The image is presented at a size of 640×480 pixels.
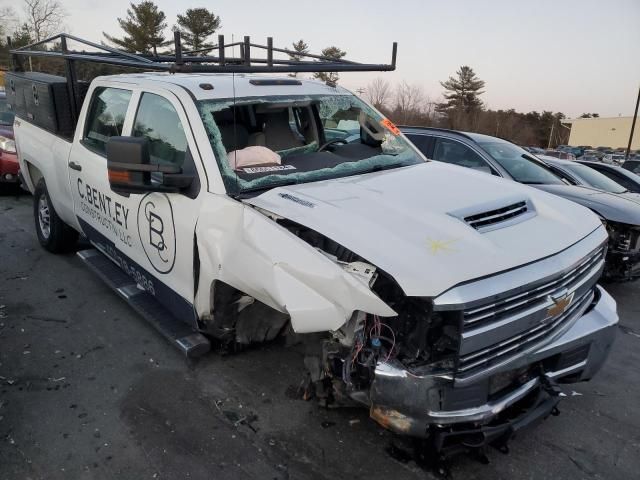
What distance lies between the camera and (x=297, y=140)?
399 cm

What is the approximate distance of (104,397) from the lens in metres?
3.17

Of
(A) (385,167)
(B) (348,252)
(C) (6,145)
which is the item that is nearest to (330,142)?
(A) (385,167)

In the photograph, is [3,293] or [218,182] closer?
[218,182]

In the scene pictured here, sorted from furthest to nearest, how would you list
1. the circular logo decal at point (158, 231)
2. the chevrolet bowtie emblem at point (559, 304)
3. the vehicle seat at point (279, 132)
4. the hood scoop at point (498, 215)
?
the vehicle seat at point (279, 132) → the circular logo decal at point (158, 231) → the hood scoop at point (498, 215) → the chevrolet bowtie emblem at point (559, 304)

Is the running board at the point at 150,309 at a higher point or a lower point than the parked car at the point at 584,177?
lower

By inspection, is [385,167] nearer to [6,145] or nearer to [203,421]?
[203,421]

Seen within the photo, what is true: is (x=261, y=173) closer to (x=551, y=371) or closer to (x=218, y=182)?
(x=218, y=182)

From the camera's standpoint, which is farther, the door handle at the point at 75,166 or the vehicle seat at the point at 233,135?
the door handle at the point at 75,166

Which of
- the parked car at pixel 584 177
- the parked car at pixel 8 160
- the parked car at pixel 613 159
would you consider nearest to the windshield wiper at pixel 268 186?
the parked car at pixel 584 177

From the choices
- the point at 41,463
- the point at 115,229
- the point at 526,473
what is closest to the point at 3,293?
the point at 115,229

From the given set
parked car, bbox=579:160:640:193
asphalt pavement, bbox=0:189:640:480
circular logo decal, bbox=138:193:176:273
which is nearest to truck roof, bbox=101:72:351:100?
circular logo decal, bbox=138:193:176:273

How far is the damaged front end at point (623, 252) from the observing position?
5293 millimetres

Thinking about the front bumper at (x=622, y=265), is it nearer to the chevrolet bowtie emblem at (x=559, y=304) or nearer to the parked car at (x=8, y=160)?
the chevrolet bowtie emblem at (x=559, y=304)

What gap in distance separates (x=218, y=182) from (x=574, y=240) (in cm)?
203
